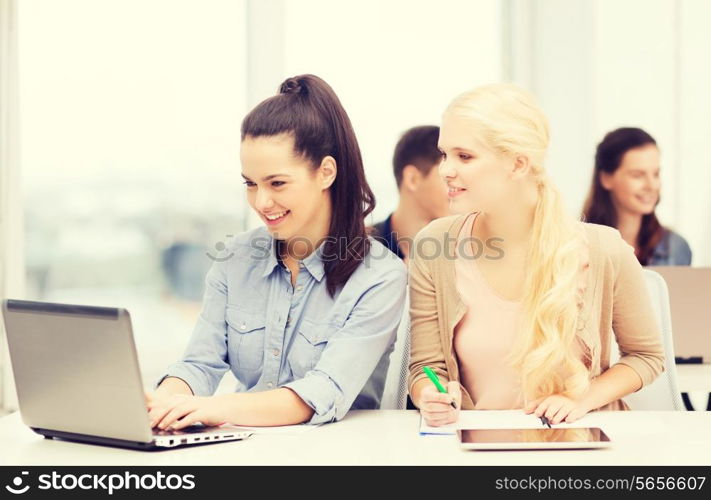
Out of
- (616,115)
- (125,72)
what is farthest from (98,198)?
(616,115)

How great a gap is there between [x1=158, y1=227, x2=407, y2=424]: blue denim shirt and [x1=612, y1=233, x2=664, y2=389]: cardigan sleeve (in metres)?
0.45

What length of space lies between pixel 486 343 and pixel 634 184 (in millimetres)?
1981

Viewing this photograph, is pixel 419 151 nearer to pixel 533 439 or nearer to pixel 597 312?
pixel 597 312

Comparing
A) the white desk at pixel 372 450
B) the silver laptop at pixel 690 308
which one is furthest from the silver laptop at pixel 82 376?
the silver laptop at pixel 690 308

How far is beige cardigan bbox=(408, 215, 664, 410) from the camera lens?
5.69ft

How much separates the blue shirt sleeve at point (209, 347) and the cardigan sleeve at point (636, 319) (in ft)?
2.70

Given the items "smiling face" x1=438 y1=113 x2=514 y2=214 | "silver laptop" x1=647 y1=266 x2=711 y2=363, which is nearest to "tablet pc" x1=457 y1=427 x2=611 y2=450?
"smiling face" x1=438 y1=113 x2=514 y2=214

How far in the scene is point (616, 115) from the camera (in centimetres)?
427

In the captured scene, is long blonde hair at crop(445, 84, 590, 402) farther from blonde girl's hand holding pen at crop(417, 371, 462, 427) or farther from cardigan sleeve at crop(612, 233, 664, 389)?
blonde girl's hand holding pen at crop(417, 371, 462, 427)

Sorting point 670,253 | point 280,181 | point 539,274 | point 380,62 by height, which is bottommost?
point 670,253

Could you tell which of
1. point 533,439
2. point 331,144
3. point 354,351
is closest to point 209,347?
point 354,351

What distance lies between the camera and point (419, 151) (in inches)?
141

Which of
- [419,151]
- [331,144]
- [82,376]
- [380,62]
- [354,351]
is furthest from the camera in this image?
[380,62]

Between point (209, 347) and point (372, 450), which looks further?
point (209, 347)
